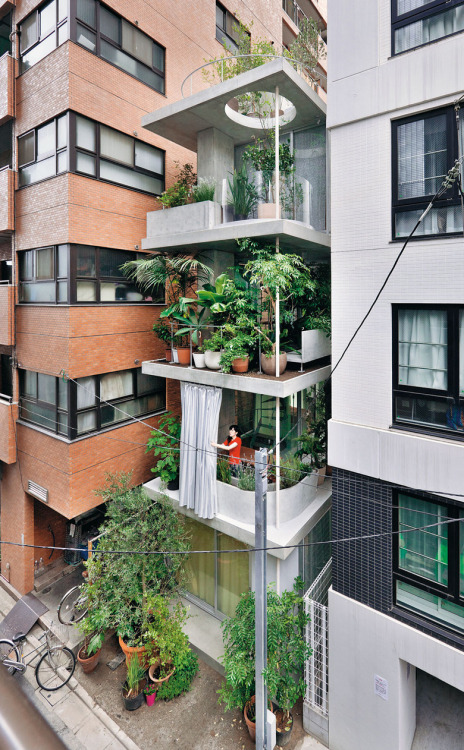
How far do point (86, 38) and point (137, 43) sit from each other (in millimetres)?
1610

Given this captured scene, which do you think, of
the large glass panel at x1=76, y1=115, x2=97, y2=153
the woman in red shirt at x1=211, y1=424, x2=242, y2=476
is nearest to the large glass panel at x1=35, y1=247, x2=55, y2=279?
the large glass panel at x1=76, y1=115, x2=97, y2=153

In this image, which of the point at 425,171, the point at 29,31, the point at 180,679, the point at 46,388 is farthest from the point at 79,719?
the point at 29,31

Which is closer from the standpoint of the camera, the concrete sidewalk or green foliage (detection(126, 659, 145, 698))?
the concrete sidewalk

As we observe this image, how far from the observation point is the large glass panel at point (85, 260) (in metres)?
9.69

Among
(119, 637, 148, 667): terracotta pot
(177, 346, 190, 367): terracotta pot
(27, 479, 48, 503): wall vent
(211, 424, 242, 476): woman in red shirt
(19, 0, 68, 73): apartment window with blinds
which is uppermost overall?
(19, 0, 68, 73): apartment window with blinds

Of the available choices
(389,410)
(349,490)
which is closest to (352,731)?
(349,490)

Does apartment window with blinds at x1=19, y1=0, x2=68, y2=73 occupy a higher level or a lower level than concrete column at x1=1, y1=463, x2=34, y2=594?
higher

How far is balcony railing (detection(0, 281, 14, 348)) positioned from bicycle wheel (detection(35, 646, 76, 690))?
287 inches

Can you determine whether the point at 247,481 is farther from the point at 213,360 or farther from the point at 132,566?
the point at 132,566

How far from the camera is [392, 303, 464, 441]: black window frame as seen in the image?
608 cm

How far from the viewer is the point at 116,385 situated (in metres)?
10.7

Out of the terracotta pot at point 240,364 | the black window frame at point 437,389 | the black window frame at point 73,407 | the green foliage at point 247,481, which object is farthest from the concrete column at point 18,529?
the black window frame at point 437,389

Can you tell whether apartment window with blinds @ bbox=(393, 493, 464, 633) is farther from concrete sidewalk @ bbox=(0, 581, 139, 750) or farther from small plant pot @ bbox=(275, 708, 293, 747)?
concrete sidewalk @ bbox=(0, 581, 139, 750)

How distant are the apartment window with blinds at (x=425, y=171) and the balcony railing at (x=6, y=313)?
927cm
